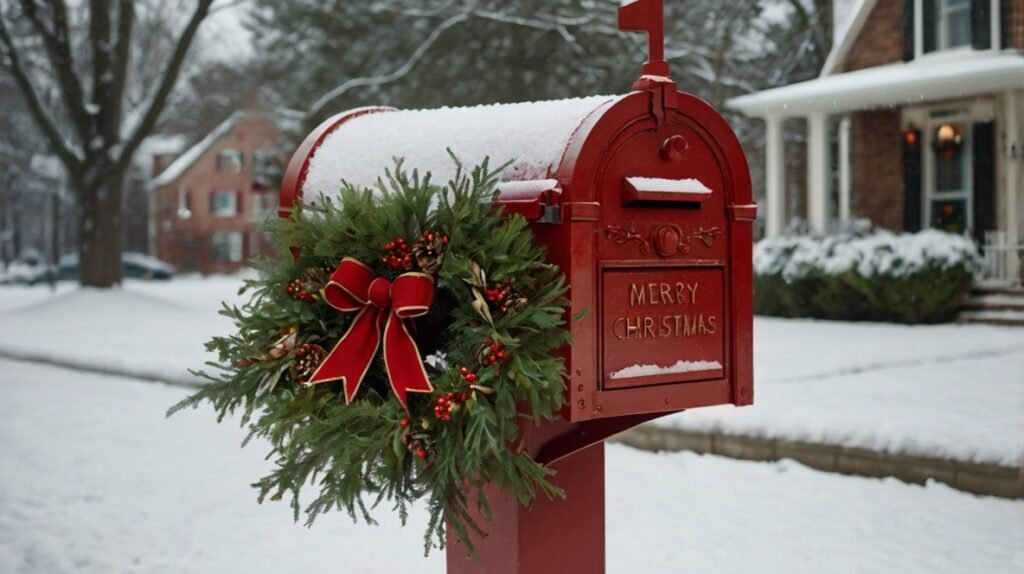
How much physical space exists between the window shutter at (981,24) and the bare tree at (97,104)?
37.8 feet

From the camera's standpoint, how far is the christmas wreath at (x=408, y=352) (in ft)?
7.82

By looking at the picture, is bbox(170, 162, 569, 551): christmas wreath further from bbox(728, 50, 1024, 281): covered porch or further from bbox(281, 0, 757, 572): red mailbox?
bbox(728, 50, 1024, 281): covered porch

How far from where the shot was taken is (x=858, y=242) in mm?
12695

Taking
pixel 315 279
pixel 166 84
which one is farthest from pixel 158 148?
pixel 315 279

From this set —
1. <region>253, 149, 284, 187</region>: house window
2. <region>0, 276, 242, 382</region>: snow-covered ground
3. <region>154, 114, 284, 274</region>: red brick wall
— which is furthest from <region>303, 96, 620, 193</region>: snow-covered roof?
<region>154, 114, 284, 274</region>: red brick wall

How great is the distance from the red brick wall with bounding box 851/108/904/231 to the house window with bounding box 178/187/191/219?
37.5 m

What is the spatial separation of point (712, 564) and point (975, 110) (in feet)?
37.7

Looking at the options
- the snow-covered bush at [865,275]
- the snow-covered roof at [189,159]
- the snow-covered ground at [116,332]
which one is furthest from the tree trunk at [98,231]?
the snow-covered roof at [189,159]

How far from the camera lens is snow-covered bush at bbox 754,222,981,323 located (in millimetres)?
11656

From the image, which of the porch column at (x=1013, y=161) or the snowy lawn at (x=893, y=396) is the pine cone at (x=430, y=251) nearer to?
the snowy lawn at (x=893, y=396)

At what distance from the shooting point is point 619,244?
2.59 meters

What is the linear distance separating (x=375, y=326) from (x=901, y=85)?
41.1ft

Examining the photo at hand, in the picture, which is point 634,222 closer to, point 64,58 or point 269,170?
point 64,58

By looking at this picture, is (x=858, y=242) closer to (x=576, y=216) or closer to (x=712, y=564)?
(x=712, y=564)
